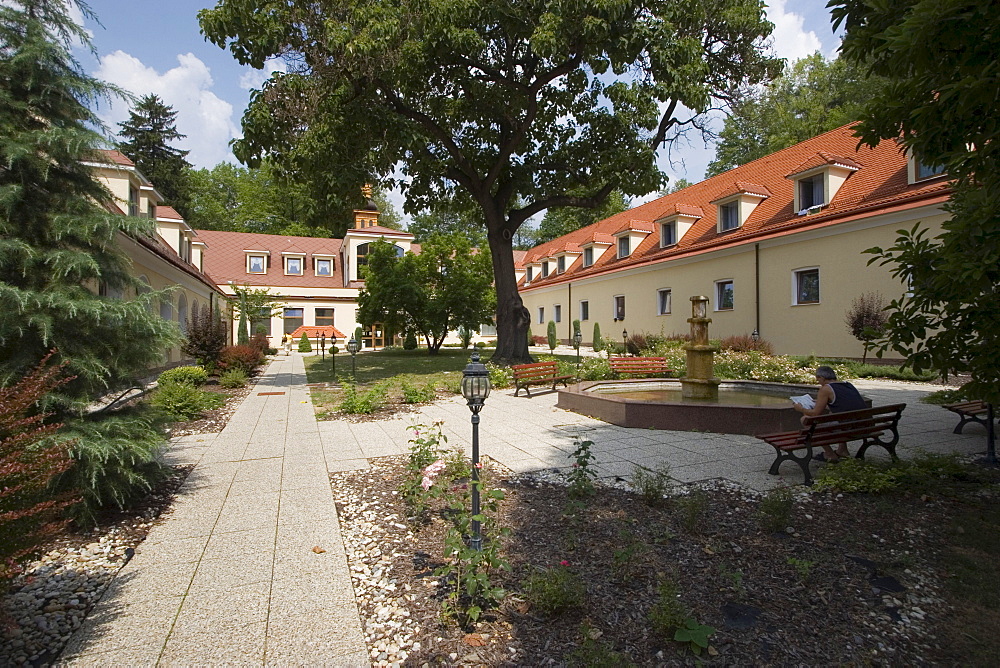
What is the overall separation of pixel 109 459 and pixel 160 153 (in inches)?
2121

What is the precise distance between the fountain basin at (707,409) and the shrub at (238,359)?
10.9 metres

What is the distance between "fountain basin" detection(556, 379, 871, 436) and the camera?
7.64 metres

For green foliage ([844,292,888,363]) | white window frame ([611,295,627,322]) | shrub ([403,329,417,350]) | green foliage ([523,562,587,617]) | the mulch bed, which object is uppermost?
white window frame ([611,295,627,322])

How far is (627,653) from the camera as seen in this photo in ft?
8.89

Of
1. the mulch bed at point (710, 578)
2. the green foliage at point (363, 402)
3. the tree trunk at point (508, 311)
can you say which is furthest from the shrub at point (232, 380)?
the mulch bed at point (710, 578)

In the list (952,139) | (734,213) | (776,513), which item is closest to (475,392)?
(776,513)

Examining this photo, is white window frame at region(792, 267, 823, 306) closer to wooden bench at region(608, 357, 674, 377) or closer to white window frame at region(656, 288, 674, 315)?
white window frame at region(656, 288, 674, 315)

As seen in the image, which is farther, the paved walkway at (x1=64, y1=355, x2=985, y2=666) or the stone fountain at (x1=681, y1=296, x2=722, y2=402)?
the stone fountain at (x1=681, y1=296, x2=722, y2=402)

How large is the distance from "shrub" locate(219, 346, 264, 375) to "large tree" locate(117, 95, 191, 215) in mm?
33548

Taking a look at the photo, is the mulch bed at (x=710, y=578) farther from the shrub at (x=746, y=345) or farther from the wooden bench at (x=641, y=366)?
the shrub at (x=746, y=345)

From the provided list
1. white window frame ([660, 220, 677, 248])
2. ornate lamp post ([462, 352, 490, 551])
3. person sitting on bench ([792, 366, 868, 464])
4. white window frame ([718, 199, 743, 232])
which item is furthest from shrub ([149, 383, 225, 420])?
white window frame ([660, 220, 677, 248])

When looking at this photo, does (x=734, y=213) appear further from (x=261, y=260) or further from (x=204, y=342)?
(x=261, y=260)

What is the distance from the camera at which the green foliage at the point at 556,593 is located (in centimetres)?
303

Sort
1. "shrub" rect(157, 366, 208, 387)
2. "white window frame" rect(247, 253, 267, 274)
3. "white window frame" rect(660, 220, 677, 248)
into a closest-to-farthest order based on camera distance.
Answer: "shrub" rect(157, 366, 208, 387) < "white window frame" rect(660, 220, 677, 248) < "white window frame" rect(247, 253, 267, 274)
